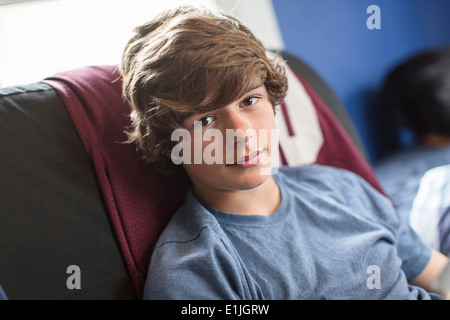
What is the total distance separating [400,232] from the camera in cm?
98

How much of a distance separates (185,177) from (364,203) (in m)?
0.42

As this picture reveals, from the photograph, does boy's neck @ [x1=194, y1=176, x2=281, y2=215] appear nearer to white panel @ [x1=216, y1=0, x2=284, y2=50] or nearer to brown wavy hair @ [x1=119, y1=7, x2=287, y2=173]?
brown wavy hair @ [x1=119, y1=7, x2=287, y2=173]

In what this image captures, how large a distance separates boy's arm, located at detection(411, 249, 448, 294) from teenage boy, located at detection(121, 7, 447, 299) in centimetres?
6

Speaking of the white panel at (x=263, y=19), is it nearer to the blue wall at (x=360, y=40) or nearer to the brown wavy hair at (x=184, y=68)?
the blue wall at (x=360, y=40)

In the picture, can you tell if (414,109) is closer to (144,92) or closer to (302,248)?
(302,248)

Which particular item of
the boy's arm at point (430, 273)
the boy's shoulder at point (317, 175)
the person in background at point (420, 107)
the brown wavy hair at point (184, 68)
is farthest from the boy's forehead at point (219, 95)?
the person in background at point (420, 107)

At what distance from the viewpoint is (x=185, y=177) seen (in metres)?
0.95

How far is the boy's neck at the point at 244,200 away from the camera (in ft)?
2.73

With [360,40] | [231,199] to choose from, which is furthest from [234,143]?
[360,40]

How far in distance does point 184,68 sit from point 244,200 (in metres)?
0.28

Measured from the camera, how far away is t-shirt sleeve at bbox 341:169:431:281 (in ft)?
3.16

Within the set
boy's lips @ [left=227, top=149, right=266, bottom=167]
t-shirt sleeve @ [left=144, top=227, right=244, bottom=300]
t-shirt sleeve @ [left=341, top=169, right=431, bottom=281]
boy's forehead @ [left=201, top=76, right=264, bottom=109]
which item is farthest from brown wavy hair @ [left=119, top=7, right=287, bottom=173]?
t-shirt sleeve @ [left=341, top=169, right=431, bottom=281]

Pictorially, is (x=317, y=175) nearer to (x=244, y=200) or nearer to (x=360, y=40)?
(x=244, y=200)

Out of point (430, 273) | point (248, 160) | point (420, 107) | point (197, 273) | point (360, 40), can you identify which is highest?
point (248, 160)
